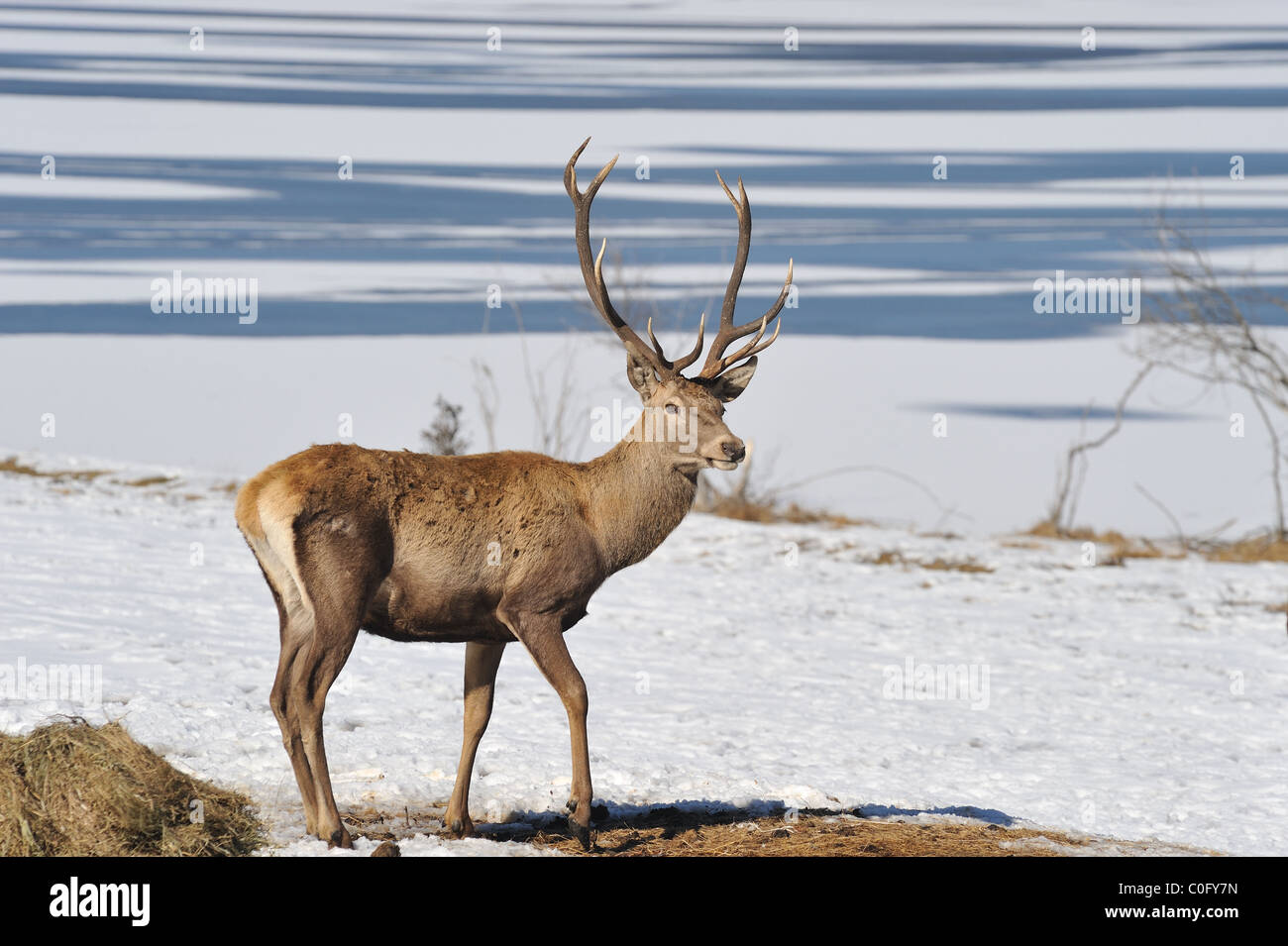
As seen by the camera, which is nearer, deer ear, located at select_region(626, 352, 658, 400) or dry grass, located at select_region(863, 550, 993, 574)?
deer ear, located at select_region(626, 352, 658, 400)

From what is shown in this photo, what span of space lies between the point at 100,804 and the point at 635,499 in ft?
10.3

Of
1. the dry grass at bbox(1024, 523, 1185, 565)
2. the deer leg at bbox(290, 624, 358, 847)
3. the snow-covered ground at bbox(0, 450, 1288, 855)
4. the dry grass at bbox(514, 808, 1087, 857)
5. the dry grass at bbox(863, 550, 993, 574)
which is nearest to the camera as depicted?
the deer leg at bbox(290, 624, 358, 847)

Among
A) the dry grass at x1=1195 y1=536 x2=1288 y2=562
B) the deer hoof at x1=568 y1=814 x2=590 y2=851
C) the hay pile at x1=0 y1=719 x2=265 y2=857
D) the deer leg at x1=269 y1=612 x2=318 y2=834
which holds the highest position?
the deer leg at x1=269 y1=612 x2=318 y2=834

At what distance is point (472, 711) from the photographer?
8.00m

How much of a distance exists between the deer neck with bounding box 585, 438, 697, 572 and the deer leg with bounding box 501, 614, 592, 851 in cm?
65

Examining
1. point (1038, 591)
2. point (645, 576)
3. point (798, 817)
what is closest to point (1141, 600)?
point (1038, 591)

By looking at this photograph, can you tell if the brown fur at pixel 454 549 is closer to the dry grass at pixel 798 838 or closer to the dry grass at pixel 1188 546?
the dry grass at pixel 798 838

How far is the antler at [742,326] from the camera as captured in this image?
8109mm

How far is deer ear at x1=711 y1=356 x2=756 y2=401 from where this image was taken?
8070 mm

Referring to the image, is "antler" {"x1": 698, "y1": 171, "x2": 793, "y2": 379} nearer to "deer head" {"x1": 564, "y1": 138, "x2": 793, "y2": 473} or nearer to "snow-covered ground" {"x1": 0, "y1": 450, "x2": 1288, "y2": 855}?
"deer head" {"x1": 564, "y1": 138, "x2": 793, "y2": 473}

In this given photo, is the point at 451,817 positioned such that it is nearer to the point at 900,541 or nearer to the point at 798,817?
the point at 798,817

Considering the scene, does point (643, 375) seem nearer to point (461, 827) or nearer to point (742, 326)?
point (742, 326)

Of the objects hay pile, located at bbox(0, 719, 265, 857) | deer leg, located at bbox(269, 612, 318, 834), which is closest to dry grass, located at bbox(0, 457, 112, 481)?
hay pile, located at bbox(0, 719, 265, 857)

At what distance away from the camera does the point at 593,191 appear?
28.0 feet
